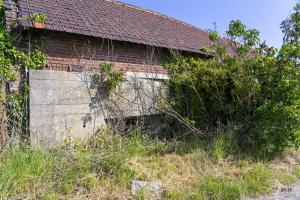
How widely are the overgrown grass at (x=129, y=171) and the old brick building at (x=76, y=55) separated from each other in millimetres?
742

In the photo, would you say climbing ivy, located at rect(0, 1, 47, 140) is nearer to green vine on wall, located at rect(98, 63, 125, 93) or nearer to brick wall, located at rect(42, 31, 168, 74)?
brick wall, located at rect(42, 31, 168, 74)

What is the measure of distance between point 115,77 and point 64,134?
6.22 ft

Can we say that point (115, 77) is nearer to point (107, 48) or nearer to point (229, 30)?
point (107, 48)

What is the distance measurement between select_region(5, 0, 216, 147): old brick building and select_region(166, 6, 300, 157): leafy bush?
985mm

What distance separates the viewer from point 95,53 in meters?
8.12

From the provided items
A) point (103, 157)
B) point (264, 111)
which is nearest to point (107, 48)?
point (103, 157)

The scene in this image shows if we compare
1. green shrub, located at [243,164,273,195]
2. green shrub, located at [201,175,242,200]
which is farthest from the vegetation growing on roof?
green shrub, located at [243,164,273,195]

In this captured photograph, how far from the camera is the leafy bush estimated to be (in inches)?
277

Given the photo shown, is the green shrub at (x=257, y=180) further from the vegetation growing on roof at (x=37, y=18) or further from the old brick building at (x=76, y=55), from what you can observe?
the vegetation growing on roof at (x=37, y=18)

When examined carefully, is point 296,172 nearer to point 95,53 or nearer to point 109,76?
point 109,76

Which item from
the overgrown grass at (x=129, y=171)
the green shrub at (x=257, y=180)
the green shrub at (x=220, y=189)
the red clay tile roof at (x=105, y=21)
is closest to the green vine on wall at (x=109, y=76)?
the red clay tile roof at (x=105, y=21)

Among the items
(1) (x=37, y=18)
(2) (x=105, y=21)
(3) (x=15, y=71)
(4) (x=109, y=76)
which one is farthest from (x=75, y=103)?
(2) (x=105, y=21)

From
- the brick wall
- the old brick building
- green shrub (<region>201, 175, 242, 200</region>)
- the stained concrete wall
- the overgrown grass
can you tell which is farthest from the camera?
the brick wall

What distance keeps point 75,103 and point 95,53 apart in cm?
167
